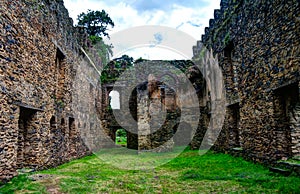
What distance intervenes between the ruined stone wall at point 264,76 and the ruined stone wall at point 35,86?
6.54 m

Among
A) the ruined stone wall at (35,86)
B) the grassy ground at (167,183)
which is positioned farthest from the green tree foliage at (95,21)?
the grassy ground at (167,183)

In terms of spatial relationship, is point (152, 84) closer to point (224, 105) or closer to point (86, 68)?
point (86, 68)

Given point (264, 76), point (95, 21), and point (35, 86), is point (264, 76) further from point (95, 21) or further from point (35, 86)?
point (95, 21)

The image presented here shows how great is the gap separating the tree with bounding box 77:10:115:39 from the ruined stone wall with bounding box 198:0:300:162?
67.2 feet

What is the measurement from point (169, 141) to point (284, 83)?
358 inches

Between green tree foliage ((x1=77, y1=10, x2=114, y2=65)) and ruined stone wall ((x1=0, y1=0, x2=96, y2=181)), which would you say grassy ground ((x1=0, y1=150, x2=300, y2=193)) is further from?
green tree foliage ((x1=77, y1=10, x2=114, y2=65))

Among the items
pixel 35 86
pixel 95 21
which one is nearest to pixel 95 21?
pixel 95 21

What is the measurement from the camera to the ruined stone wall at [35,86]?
248 inches

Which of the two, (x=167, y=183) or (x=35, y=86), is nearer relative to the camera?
(x=167, y=183)

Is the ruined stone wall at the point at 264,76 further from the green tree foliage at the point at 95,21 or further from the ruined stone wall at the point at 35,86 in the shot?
the green tree foliage at the point at 95,21

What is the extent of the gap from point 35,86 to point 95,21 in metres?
23.0

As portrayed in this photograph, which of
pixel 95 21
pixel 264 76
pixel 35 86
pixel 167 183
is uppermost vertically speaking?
pixel 95 21

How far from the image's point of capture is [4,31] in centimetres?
616

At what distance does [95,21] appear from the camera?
29531mm
